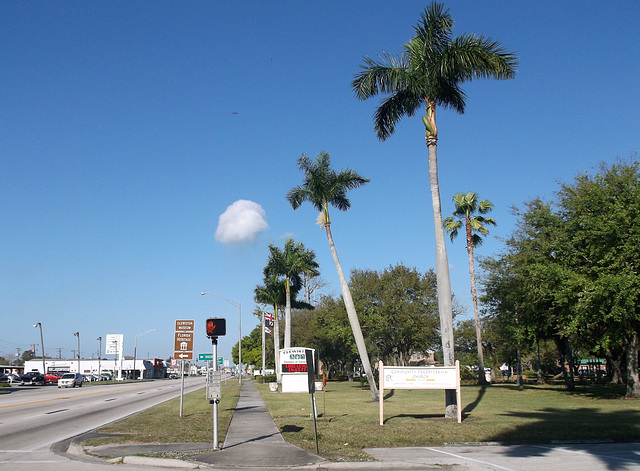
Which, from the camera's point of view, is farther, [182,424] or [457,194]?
[457,194]

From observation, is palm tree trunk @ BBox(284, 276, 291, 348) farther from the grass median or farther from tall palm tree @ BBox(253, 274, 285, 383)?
the grass median

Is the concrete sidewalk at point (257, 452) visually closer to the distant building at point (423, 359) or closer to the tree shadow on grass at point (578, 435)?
the tree shadow on grass at point (578, 435)

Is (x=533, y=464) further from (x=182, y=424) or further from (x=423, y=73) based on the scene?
(x=423, y=73)

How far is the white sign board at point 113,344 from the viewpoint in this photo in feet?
395

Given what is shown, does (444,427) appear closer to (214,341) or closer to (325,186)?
(214,341)

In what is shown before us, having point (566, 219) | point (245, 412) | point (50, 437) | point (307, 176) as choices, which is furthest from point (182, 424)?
point (566, 219)

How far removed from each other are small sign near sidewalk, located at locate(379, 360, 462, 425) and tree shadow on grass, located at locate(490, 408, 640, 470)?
239cm

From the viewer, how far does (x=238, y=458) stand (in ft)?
35.7

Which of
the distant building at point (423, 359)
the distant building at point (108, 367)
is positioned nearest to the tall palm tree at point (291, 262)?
the distant building at point (423, 359)

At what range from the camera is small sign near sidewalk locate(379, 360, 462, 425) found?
17144 millimetres

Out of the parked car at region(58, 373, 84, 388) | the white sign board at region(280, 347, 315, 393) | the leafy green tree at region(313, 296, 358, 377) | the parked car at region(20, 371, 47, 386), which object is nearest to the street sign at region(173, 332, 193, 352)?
the white sign board at region(280, 347, 315, 393)

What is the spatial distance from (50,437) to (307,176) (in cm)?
1995

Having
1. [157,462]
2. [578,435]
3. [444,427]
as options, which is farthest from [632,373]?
[157,462]

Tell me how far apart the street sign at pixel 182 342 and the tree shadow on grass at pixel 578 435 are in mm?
10487
